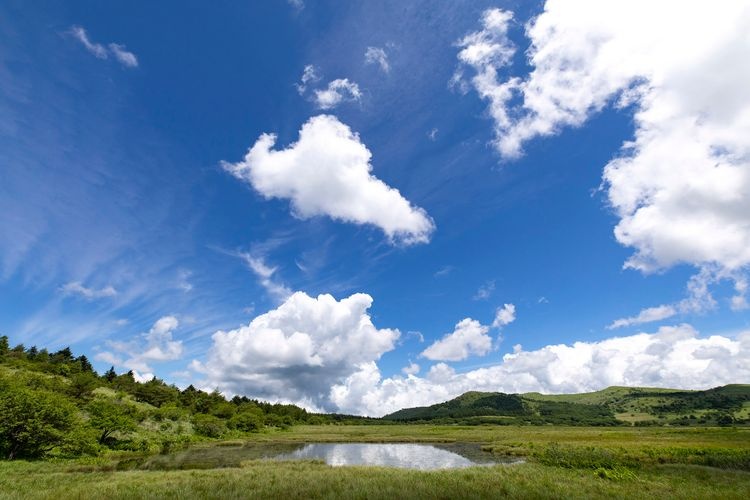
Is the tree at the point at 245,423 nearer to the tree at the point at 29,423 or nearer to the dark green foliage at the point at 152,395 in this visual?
the dark green foliage at the point at 152,395

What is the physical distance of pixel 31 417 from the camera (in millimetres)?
41312

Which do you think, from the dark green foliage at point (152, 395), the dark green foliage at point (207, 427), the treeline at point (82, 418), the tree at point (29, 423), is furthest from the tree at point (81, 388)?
the tree at point (29, 423)

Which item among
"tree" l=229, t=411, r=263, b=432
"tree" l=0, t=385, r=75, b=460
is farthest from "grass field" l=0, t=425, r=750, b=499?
"tree" l=229, t=411, r=263, b=432

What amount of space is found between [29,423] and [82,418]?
2720cm

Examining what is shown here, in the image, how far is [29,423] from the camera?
40.7m

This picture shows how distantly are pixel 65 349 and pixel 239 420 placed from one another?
8723 cm

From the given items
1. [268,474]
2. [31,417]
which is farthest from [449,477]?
[31,417]

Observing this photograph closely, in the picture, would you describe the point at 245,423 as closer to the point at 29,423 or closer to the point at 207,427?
the point at 207,427

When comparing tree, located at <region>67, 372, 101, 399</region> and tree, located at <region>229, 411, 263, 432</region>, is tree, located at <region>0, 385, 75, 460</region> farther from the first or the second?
tree, located at <region>229, 411, 263, 432</region>

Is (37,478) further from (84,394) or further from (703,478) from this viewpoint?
(84,394)

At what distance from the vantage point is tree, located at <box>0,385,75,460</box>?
39938mm

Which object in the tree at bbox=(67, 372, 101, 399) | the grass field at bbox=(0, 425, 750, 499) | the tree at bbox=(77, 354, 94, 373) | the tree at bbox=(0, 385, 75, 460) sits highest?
the tree at bbox=(77, 354, 94, 373)

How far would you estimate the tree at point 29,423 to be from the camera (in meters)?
39.9

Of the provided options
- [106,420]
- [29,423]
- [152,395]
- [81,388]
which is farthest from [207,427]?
[29,423]
